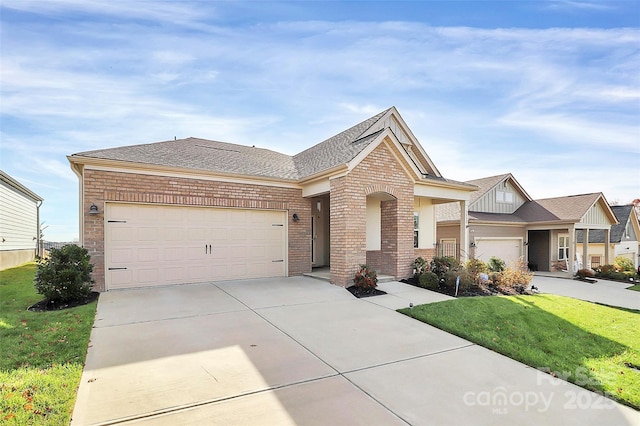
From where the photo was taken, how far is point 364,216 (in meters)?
9.67

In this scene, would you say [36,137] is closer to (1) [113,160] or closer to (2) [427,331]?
(1) [113,160]

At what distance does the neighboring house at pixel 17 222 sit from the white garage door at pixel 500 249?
23.1 m

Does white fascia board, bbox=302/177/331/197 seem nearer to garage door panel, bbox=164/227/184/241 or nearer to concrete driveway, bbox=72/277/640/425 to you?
garage door panel, bbox=164/227/184/241

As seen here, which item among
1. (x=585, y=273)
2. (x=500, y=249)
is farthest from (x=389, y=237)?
(x=585, y=273)

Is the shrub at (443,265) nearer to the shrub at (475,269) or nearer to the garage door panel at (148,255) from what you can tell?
the shrub at (475,269)

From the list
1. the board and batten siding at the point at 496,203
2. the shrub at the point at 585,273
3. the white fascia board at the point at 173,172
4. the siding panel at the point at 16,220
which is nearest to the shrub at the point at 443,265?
the white fascia board at the point at 173,172

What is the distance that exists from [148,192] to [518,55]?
1159cm

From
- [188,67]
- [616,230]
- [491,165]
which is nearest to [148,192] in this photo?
[188,67]

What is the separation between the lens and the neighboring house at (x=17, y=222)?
1484cm

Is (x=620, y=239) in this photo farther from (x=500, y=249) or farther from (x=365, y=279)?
(x=365, y=279)

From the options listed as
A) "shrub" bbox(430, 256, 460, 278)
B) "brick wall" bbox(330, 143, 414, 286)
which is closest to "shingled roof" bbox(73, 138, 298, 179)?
"brick wall" bbox(330, 143, 414, 286)

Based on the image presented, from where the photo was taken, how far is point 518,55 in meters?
9.62

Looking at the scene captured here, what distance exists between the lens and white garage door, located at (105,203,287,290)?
28.8 ft

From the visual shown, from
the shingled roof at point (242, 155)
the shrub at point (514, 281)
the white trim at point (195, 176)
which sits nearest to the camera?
the white trim at point (195, 176)
